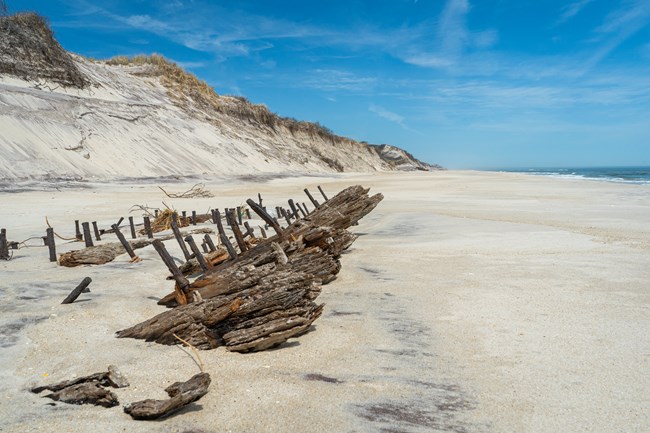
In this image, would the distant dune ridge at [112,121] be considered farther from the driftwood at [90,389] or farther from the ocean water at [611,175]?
the ocean water at [611,175]

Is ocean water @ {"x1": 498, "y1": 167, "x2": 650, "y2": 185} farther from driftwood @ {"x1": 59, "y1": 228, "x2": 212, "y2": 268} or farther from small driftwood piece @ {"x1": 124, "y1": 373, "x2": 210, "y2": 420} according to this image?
small driftwood piece @ {"x1": 124, "y1": 373, "x2": 210, "y2": 420}

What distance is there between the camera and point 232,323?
443cm

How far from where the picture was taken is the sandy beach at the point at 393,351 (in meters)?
3.20

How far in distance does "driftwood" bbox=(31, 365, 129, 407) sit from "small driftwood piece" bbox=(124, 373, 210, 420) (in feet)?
0.59

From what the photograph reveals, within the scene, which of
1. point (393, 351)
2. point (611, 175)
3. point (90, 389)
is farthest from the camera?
point (611, 175)

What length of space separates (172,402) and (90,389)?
2.16 ft

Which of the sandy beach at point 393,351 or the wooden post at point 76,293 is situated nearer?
the sandy beach at point 393,351

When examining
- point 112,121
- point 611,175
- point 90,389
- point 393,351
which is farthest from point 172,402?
point 611,175

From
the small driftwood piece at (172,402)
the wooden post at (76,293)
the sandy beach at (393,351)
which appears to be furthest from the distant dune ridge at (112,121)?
the small driftwood piece at (172,402)

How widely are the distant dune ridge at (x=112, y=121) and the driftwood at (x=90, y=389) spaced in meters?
19.4

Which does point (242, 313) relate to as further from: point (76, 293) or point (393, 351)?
point (76, 293)

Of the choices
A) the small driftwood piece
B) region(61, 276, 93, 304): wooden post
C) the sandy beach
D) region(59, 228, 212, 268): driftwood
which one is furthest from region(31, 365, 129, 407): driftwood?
region(59, 228, 212, 268): driftwood

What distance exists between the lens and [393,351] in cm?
439

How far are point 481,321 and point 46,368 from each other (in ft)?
13.2
